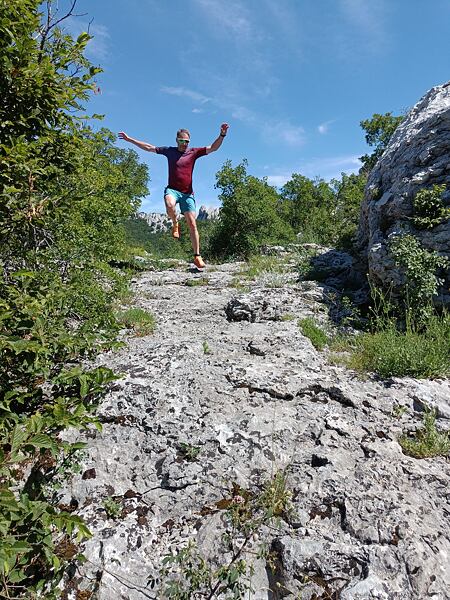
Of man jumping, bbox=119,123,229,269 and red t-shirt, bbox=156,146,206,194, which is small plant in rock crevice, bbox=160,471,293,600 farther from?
red t-shirt, bbox=156,146,206,194

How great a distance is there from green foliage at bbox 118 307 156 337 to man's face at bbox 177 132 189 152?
4.89m

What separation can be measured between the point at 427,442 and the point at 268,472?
68.4 inches

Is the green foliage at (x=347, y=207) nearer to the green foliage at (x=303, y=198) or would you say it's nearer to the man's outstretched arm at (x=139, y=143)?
the green foliage at (x=303, y=198)

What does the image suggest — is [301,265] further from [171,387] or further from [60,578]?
[60,578]

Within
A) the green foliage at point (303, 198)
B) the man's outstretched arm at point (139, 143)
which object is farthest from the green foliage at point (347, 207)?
the man's outstretched arm at point (139, 143)

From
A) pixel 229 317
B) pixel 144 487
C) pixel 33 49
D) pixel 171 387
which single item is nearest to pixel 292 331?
pixel 229 317

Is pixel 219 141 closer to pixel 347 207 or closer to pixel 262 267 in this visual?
pixel 262 267

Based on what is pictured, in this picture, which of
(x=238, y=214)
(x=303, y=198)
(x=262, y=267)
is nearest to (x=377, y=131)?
(x=303, y=198)

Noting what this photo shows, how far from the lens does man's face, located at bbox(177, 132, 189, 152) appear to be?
32.0ft

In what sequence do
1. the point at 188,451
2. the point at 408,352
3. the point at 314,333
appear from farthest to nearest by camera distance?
the point at 314,333 → the point at 408,352 → the point at 188,451

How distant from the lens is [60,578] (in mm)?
2600

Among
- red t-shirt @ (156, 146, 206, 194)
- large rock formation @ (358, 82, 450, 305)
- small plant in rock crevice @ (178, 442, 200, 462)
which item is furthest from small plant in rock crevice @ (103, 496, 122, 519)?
red t-shirt @ (156, 146, 206, 194)

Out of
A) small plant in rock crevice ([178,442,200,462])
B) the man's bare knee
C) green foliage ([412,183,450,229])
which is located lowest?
small plant in rock crevice ([178,442,200,462])

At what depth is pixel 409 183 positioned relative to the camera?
766 cm
